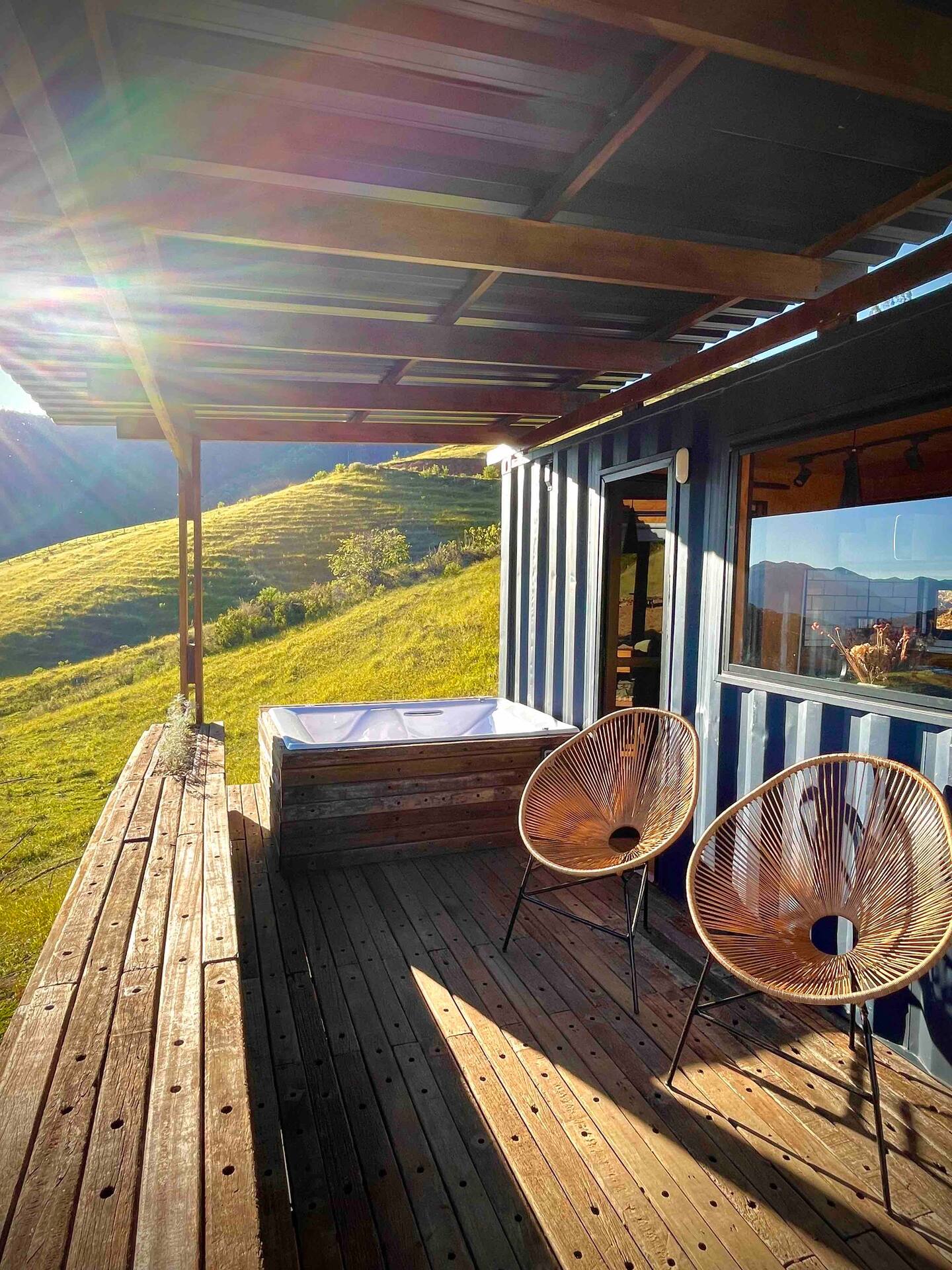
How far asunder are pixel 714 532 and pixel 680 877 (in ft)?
4.79

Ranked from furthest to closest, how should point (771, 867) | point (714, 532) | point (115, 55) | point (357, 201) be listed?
1. point (714, 532)
2. point (771, 867)
3. point (357, 201)
4. point (115, 55)

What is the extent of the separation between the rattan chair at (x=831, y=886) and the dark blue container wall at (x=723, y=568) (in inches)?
6.9

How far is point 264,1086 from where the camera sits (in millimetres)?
1966

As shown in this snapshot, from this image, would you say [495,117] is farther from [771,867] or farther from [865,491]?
[771,867]

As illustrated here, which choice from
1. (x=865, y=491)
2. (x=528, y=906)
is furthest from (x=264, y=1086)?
(x=865, y=491)

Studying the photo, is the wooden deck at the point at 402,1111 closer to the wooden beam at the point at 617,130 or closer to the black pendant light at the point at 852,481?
the black pendant light at the point at 852,481

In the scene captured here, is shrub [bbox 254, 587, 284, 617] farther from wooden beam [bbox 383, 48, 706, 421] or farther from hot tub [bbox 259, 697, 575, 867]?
wooden beam [bbox 383, 48, 706, 421]

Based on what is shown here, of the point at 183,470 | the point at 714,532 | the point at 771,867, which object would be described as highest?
the point at 183,470

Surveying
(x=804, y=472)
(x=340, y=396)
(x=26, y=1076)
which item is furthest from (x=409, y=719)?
(x=26, y=1076)

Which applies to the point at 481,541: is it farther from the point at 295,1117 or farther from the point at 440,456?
the point at 295,1117

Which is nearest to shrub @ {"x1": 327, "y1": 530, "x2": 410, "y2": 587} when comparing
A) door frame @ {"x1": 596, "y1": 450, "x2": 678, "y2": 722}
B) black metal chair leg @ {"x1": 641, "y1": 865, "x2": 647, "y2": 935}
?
door frame @ {"x1": 596, "y1": 450, "x2": 678, "y2": 722}

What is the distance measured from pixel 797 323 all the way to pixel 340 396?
7.08 ft

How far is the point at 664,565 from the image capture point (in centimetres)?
348

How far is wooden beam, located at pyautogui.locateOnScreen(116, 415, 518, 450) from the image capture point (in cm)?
429
